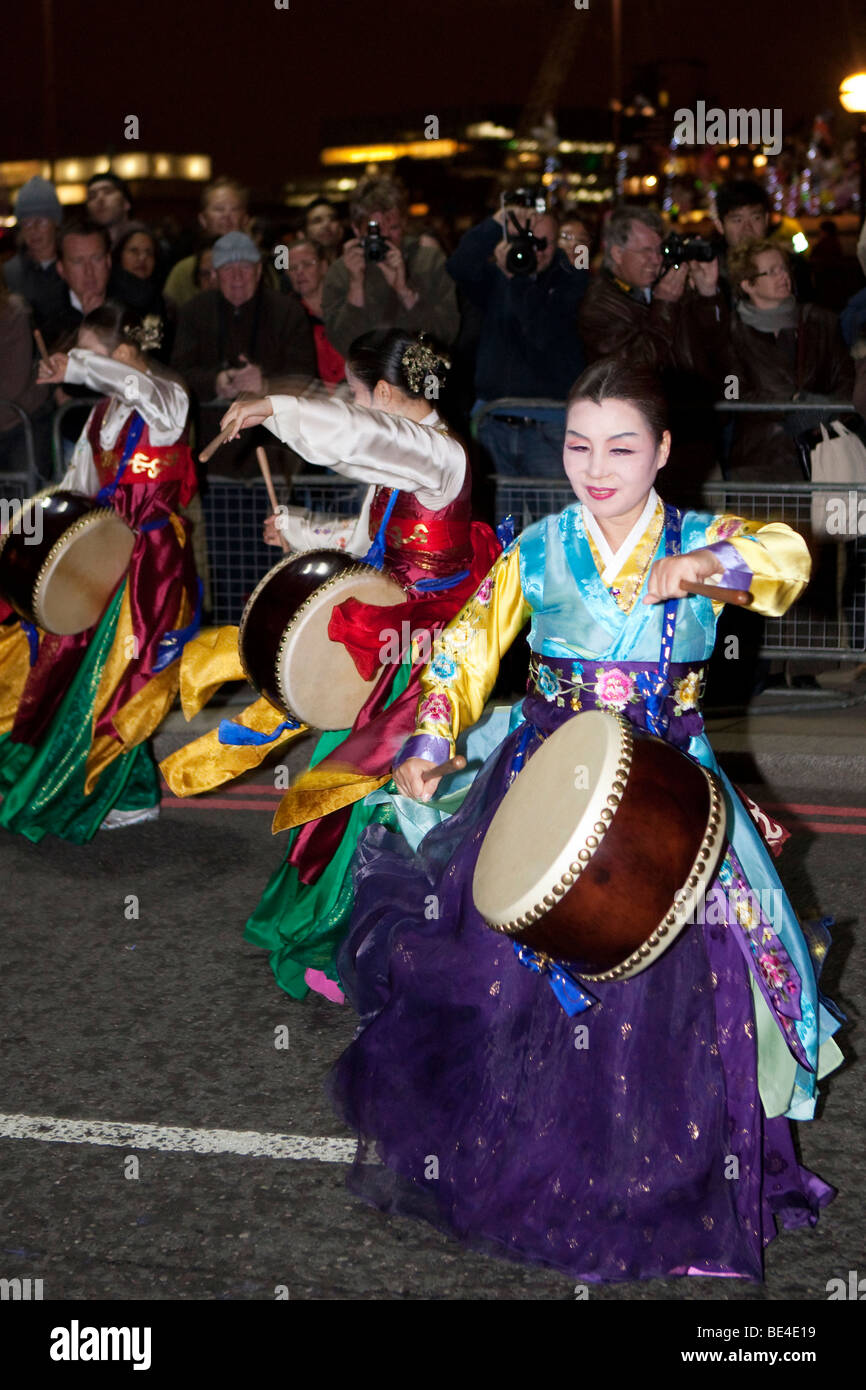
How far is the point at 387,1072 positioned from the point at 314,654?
4.73ft

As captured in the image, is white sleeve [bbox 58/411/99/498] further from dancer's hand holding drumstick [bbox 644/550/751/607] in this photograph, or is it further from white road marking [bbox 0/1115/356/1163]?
dancer's hand holding drumstick [bbox 644/550/751/607]

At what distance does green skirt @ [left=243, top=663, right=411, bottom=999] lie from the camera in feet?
14.4

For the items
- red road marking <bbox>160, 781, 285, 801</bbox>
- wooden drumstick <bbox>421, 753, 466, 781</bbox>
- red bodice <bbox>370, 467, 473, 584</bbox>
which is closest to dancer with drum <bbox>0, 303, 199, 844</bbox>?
red road marking <bbox>160, 781, 285, 801</bbox>

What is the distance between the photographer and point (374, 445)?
406 cm

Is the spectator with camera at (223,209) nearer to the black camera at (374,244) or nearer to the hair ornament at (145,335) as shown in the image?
the black camera at (374,244)

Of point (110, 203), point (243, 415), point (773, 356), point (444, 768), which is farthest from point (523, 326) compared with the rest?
point (444, 768)

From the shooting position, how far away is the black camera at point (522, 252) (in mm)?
7188

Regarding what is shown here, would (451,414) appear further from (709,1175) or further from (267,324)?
(709,1175)

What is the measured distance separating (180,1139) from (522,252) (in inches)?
190

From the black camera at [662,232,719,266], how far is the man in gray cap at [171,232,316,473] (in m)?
1.80

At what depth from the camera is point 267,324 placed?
7727 mm

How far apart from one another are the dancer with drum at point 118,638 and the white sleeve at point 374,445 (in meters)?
1.79
